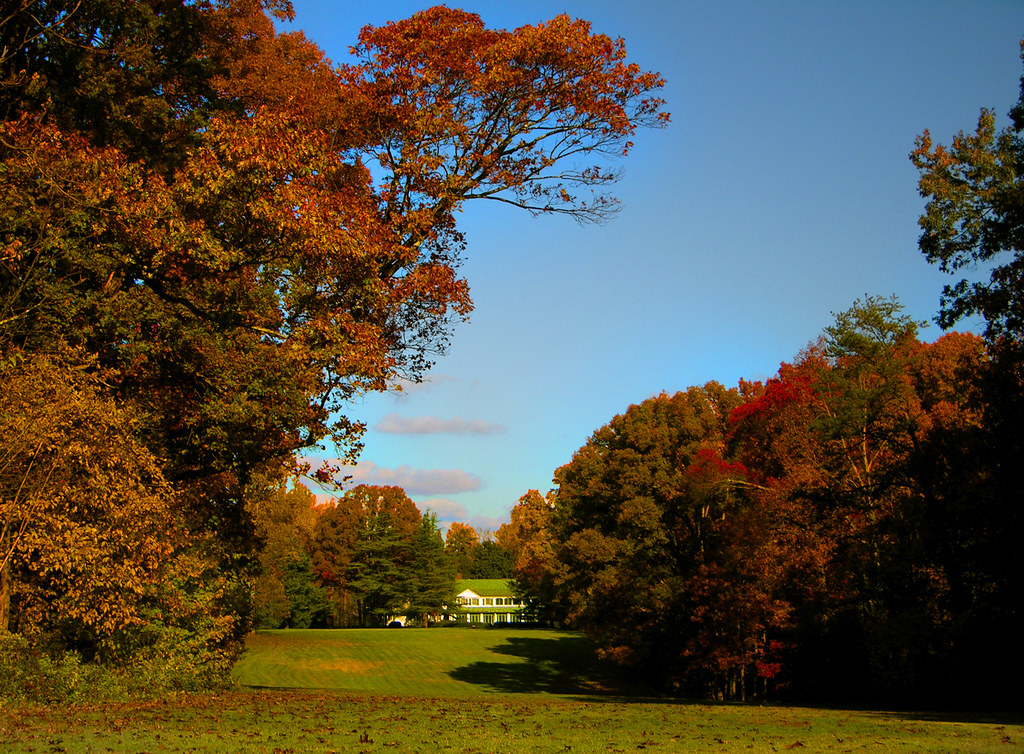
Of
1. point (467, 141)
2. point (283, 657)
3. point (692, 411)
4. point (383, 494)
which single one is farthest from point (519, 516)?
point (467, 141)

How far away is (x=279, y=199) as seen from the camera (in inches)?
576

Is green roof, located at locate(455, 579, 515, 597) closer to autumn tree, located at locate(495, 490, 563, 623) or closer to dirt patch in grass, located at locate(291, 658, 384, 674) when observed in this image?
autumn tree, located at locate(495, 490, 563, 623)

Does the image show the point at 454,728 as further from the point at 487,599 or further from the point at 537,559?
the point at 487,599

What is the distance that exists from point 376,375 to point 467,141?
5697 mm

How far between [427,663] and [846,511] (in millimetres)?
36745

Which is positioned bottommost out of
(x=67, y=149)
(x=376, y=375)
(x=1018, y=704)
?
(x=1018, y=704)

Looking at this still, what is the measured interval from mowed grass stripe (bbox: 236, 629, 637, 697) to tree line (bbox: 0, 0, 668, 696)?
25302mm

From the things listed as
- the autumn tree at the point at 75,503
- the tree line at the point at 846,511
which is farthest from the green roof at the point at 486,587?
the autumn tree at the point at 75,503

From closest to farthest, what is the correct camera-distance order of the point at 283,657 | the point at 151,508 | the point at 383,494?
the point at 151,508
the point at 283,657
the point at 383,494

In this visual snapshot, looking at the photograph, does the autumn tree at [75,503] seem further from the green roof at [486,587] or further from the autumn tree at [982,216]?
the green roof at [486,587]

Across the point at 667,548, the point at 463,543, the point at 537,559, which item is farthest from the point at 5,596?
the point at 463,543

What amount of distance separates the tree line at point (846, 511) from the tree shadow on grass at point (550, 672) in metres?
3.01

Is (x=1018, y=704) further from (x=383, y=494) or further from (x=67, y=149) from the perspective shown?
(x=383, y=494)

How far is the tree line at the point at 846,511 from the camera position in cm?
2092
